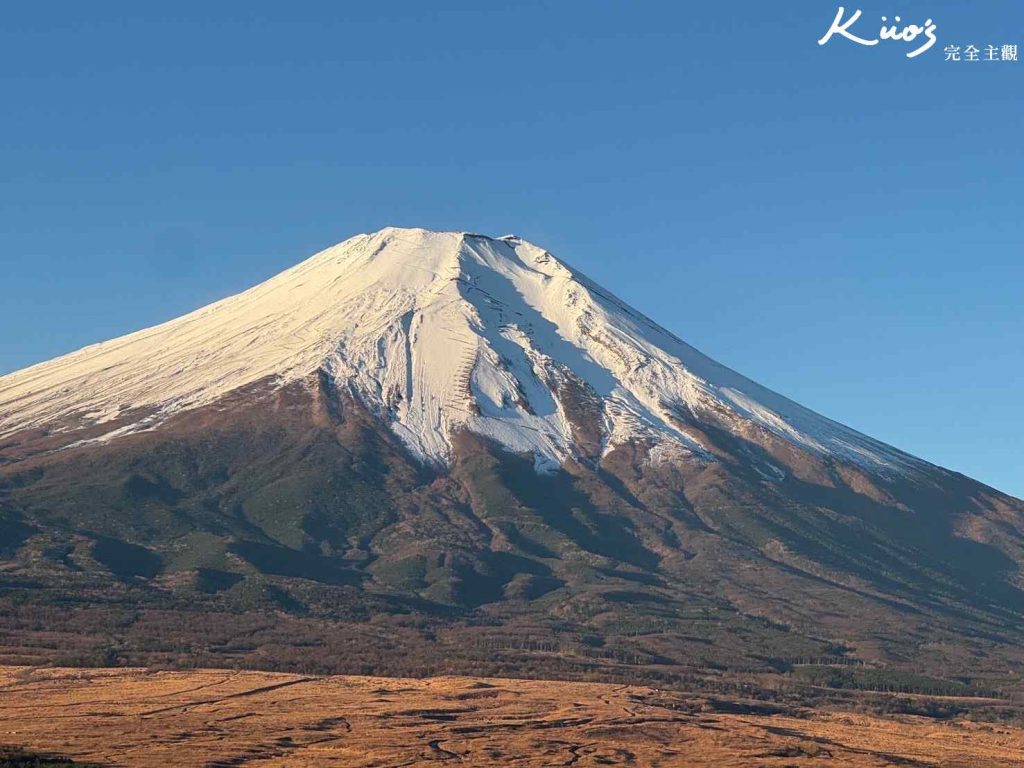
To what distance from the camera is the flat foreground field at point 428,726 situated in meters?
108

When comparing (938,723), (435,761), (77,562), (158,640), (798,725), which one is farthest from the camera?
(77,562)

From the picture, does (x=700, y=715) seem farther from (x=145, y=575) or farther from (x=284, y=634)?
(x=145, y=575)

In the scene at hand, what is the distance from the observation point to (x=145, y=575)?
655 feet

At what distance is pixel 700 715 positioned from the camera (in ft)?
447

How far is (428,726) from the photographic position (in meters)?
122

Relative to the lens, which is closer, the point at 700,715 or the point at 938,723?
the point at 700,715

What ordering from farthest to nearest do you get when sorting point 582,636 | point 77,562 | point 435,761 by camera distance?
1. point 77,562
2. point 582,636
3. point 435,761

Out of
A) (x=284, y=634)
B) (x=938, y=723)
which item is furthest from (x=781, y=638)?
(x=284, y=634)

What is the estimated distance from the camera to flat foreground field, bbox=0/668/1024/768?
108 metres

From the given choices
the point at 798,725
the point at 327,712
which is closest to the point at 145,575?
the point at 327,712

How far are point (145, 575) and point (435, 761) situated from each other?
335 ft

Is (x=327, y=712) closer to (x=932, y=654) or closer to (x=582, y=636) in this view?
(x=582, y=636)

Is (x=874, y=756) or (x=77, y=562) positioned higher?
(x=77, y=562)

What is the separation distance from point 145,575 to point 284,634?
34.1m
